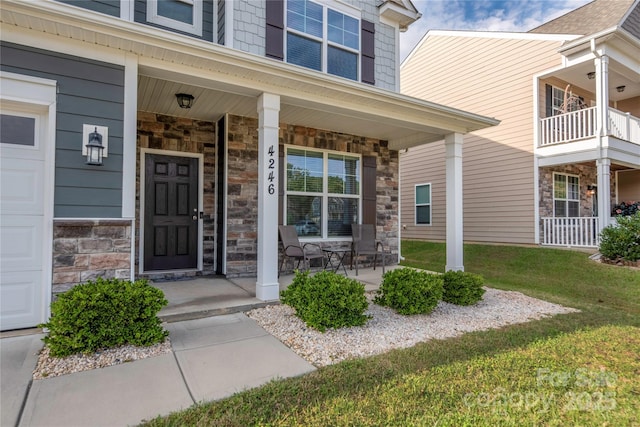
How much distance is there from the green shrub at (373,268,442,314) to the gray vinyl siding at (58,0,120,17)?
4.40 metres

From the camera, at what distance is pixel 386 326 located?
3.53 m

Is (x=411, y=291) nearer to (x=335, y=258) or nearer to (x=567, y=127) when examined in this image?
(x=335, y=258)

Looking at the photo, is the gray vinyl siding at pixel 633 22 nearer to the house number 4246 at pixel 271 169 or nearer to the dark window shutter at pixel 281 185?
the dark window shutter at pixel 281 185

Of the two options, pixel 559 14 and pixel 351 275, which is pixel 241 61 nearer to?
pixel 351 275

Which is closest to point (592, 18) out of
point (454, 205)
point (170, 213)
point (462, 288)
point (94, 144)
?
point (454, 205)

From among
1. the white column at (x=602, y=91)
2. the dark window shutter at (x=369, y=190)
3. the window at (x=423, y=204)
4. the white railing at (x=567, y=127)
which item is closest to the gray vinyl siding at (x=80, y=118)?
the dark window shutter at (x=369, y=190)

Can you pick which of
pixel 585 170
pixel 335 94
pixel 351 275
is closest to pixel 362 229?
pixel 351 275

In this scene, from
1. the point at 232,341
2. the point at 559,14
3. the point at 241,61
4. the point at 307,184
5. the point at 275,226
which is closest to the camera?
the point at 232,341

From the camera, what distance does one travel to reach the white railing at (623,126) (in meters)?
8.33

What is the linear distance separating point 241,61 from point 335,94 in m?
1.35

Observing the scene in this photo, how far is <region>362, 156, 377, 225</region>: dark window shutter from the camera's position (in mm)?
6805

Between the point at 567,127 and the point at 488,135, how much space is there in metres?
→ 1.81

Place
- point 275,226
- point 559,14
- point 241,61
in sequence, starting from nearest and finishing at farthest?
point 241,61, point 275,226, point 559,14

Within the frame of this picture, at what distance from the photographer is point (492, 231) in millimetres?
9531
